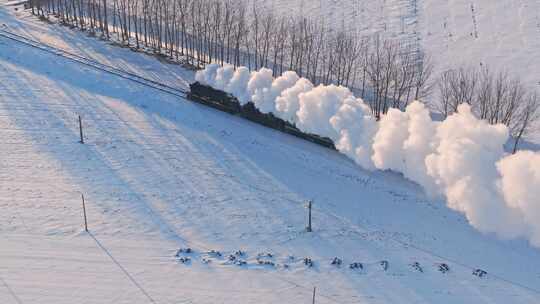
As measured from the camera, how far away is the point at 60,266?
104 feet

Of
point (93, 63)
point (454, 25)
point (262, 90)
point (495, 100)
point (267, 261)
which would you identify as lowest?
point (267, 261)

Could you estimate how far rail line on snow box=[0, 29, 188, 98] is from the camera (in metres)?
50.1

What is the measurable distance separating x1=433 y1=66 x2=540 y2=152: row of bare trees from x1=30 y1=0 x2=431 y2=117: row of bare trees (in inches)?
112

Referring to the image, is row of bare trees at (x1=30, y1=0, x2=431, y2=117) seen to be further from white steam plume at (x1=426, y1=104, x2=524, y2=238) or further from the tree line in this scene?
white steam plume at (x1=426, y1=104, x2=524, y2=238)

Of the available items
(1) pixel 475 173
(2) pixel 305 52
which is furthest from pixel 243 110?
(1) pixel 475 173

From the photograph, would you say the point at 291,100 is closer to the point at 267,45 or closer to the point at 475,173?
the point at 475,173

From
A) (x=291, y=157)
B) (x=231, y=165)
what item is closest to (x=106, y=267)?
(x=231, y=165)

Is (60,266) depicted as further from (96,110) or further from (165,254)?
(96,110)

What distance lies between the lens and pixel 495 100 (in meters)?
46.3

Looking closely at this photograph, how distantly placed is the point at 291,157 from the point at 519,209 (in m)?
15.3

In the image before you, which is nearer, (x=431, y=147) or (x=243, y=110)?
(x=431, y=147)

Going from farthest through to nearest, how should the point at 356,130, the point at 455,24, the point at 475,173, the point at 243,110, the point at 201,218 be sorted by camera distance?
the point at 455,24
the point at 243,110
the point at 356,130
the point at 201,218
the point at 475,173

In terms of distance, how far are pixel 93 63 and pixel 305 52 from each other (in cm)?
1853

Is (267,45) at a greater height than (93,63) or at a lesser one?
greater
